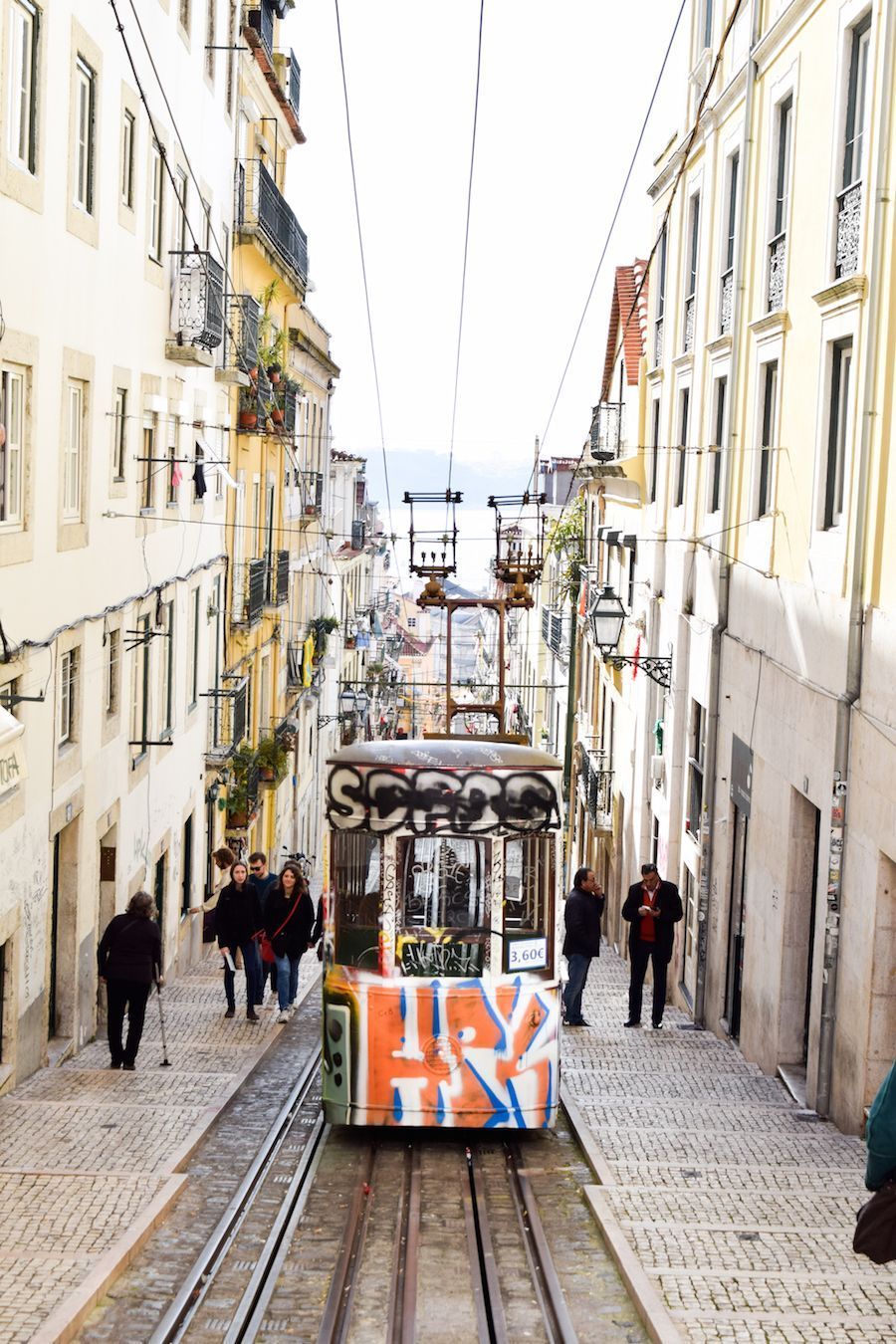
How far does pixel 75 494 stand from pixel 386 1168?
7.49m

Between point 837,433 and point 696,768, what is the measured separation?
7.65 meters

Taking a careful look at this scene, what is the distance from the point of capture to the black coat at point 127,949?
46.3ft

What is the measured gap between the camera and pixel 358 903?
12.2 metres

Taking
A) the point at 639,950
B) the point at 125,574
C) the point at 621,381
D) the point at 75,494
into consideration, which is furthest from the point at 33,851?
the point at 621,381

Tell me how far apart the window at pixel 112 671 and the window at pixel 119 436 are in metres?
1.76

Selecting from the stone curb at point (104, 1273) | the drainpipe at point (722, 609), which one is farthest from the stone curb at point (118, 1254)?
the drainpipe at point (722, 609)

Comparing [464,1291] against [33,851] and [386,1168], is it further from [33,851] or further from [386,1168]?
[33,851]

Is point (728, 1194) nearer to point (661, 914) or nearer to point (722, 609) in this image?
point (661, 914)

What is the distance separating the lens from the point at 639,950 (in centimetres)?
1700

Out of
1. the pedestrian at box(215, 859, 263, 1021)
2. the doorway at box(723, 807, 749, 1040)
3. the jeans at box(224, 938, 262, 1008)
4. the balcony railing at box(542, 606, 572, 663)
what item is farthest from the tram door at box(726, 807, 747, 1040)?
the balcony railing at box(542, 606, 572, 663)

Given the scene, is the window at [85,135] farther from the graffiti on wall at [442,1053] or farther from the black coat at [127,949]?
the graffiti on wall at [442,1053]

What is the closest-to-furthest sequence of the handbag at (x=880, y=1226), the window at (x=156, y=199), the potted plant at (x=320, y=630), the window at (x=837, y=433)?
the handbag at (x=880, y=1226) → the window at (x=837, y=433) → the window at (x=156, y=199) → the potted plant at (x=320, y=630)

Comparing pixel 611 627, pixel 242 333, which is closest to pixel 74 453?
pixel 611 627

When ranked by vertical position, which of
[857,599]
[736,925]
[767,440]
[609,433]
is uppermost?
[609,433]
